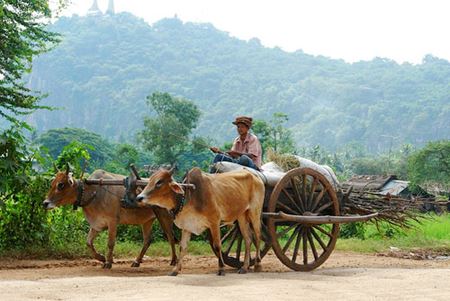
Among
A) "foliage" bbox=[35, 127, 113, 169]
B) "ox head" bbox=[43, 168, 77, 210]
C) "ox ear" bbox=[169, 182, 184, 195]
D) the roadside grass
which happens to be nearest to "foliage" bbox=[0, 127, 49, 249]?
the roadside grass

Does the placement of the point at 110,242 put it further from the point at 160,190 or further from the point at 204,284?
the point at 204,284

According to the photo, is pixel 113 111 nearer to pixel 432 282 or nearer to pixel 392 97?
pixel 392 97

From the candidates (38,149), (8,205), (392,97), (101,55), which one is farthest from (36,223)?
(101,55)

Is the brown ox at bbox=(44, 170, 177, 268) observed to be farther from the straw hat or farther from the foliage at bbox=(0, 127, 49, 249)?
the straw hat

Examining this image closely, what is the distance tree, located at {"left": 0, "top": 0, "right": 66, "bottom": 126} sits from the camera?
13.4 m

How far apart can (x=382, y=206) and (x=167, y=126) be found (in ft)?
167

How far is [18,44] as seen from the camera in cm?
1355

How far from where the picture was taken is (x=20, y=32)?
14336 mm

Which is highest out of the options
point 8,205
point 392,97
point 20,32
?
point 392,97

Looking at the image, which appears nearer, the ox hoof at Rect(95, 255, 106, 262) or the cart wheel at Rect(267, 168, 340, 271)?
the ox hoof at Rect(95, 255, 106, 262)

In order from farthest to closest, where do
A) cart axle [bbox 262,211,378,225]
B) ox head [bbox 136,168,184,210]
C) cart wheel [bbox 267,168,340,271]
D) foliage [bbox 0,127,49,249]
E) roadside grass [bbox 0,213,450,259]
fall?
roadside grass [bbox 0,213,450,259] → foliage [bbox 0,127,49,249] → cart wheel [bbox 267,168,340,271] → cart axle [bbox 262,211,378,225] → ox head [bbox 136,168,184,210]

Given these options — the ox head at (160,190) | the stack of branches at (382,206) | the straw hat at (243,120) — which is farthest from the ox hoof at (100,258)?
the stack of branches at (382,206)

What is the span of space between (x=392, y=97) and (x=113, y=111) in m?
66.8

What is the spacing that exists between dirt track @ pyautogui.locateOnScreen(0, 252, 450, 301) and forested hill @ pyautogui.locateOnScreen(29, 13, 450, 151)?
114 m
